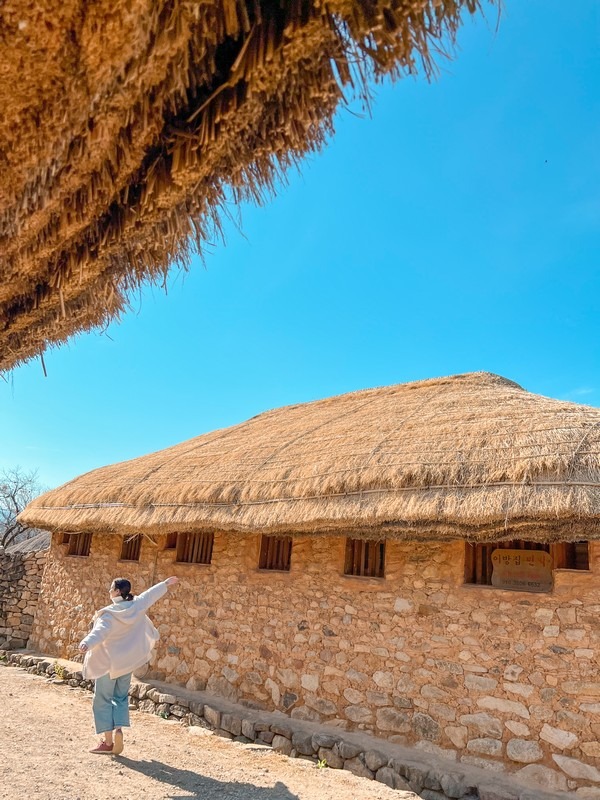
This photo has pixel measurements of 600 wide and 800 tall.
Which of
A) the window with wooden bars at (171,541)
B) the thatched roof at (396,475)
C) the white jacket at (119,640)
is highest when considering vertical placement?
the thatched roof at (396,475)

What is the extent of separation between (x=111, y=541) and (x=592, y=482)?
22.9ft

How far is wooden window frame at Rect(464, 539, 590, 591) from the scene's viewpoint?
4836 mm

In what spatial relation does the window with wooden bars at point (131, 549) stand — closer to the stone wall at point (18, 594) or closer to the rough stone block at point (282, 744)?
the stone wall at point (18, 594)

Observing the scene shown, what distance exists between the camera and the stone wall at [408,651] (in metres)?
4.43

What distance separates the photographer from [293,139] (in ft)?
5.05

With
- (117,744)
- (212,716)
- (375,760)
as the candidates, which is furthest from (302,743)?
(117,744)

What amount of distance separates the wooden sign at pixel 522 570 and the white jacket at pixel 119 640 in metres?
3.12

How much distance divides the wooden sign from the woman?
3293mm

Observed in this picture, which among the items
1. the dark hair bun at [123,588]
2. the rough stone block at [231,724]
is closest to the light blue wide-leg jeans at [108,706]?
the dark hair bun at [123,588]

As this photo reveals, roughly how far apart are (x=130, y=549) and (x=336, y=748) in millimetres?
4612

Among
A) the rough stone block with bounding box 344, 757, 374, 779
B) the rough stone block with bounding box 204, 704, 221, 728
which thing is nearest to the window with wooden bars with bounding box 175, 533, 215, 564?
the rough stone block with bounding box 204, 704, 221, 728

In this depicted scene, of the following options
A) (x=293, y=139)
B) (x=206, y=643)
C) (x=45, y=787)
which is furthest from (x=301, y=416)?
(x=293, y=139)

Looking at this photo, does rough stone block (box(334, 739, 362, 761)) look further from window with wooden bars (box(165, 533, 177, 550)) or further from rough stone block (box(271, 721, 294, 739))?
window with wooden bars (box(165, 533, 177, 550))

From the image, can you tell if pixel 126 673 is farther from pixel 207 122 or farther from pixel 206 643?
pixel 207 122
